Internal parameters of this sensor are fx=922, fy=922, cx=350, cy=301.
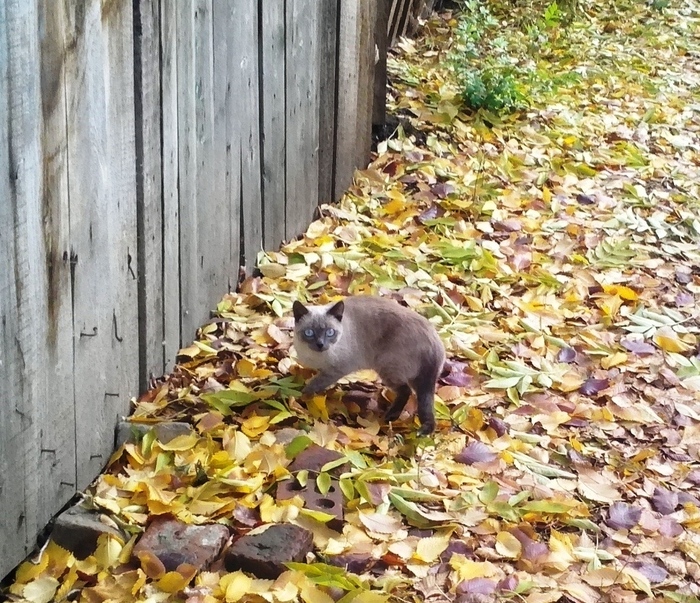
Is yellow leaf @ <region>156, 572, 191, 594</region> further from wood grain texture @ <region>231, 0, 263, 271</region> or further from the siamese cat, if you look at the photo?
wood grain texture @ <region>231, 0, 263, 271</region>

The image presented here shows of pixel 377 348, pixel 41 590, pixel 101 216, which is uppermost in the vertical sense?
pixel 101 216

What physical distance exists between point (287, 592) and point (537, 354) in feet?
6.74

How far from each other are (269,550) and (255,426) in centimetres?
76

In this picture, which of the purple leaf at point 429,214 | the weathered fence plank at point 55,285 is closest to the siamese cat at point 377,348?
the weathered fence plank at point 55,285

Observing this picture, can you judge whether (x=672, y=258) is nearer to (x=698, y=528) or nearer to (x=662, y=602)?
(x=698, y=528)

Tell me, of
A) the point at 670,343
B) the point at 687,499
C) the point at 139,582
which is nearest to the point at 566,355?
the point at 670,343

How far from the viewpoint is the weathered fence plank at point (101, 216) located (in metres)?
2.96

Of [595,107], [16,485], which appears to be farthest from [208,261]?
[595,107]

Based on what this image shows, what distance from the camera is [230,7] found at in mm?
4035

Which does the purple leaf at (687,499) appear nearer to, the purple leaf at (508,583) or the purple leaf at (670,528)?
the purple leaf at (670,528)

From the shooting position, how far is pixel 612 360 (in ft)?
14.6

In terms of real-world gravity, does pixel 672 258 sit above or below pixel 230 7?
below

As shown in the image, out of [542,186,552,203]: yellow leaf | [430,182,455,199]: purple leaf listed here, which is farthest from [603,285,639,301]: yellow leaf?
[430,182,455,199]: purple leaf

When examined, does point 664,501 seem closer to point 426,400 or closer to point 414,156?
point 426,400
